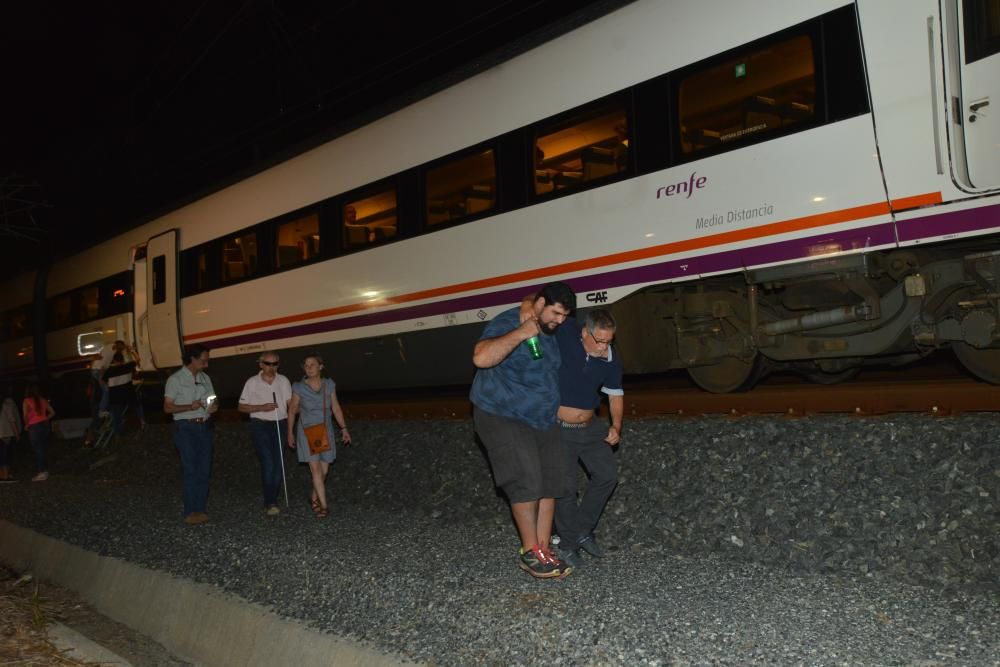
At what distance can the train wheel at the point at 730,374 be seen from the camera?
7.43 meters

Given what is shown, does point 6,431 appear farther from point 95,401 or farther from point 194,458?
point 194,458

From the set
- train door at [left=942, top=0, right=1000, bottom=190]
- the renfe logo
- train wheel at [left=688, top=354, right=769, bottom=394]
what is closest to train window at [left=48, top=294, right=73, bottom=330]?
train wheel at [left=688, top=354, right=769, bottom=394]

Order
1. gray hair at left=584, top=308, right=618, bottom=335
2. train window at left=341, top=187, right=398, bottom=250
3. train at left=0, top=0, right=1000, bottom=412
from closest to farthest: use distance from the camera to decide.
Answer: gray hair at left=584, top=308, right=618, bottom=335 < train at left=0, top=0, right=1000, bottom=412 < train window at left=341, top=187, right=398, bottom=250

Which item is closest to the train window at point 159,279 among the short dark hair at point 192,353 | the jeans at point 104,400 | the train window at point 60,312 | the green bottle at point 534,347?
the jeans at point 104,400

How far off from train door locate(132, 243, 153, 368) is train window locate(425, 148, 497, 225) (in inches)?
318

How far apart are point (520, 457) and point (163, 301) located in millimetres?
11264

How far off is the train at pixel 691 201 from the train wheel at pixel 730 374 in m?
0.02

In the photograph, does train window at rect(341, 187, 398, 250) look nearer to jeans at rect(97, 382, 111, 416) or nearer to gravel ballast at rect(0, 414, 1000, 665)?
gravel ballast at rect(0, 414, 1000, 665)

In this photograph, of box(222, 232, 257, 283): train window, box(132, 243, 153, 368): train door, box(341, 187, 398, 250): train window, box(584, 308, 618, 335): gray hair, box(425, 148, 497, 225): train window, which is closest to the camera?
box(584, 308, 618, 335): gray hair

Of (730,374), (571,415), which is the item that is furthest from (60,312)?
(571,415)

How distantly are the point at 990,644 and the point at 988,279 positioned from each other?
8.88 feet

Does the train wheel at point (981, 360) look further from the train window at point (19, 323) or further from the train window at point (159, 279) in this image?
the train window at point (19, 323)

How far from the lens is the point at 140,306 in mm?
15500

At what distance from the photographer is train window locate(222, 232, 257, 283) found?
40.5 ft
